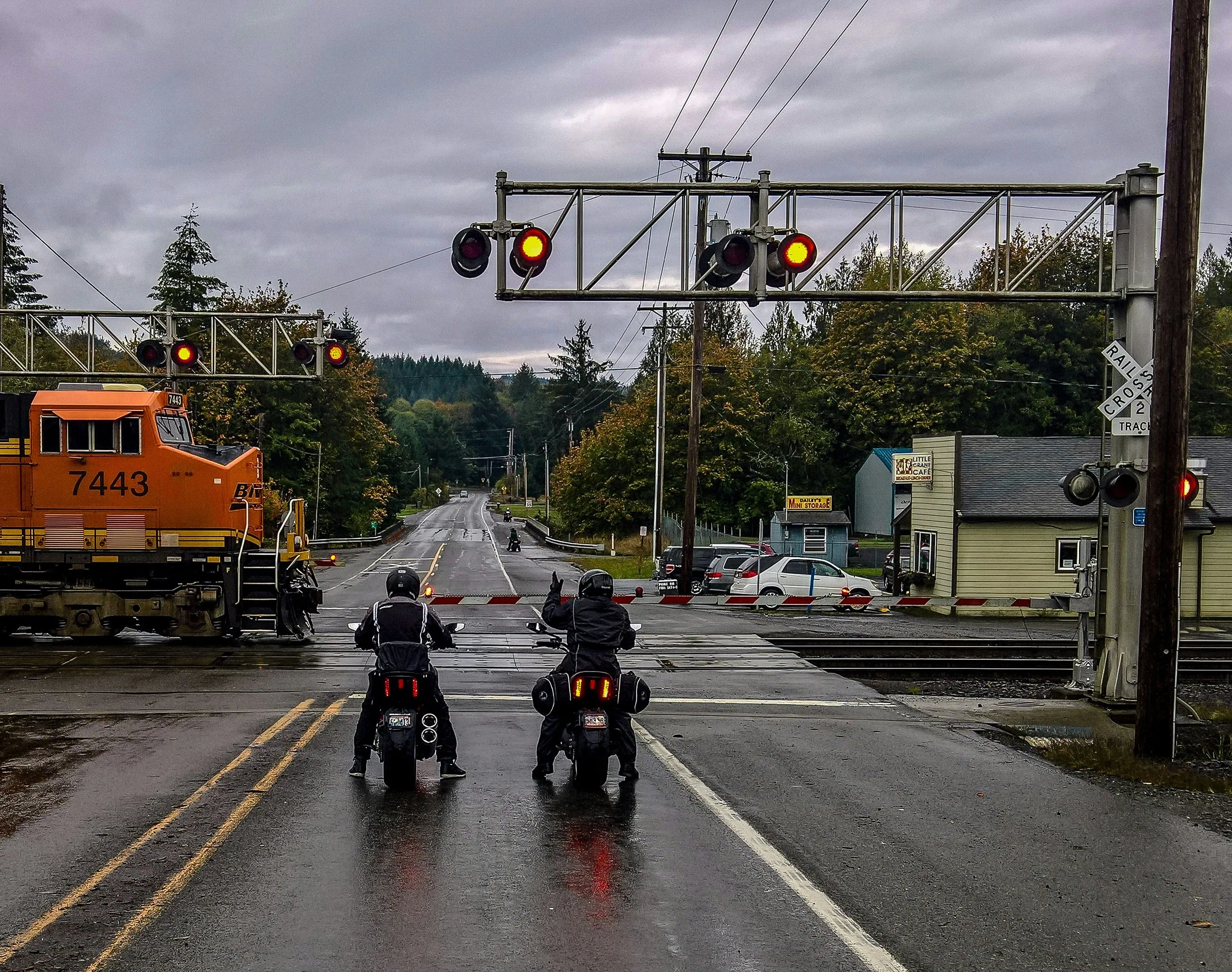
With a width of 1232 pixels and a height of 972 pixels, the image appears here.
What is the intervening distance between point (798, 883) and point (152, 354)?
2028 cm

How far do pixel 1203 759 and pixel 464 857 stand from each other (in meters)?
8.47

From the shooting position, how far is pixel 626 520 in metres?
74.6

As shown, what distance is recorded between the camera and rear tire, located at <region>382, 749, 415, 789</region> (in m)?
9.05

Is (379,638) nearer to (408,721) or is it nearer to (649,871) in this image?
(408,721)

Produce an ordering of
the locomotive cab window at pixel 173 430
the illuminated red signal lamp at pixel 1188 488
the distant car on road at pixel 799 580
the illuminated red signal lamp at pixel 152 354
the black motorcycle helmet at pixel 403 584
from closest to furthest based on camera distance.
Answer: the black motorcycle helmet at pixel 403 584 < the illuminated red signal lamp at pixel 1188 488 < the locomotive cab window at pixel 173 430 < the illuminated red signal lamp at pixel 152 354 < the distant car on road at pixel 799 580

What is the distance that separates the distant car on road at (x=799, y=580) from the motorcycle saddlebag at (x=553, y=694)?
23.0 m

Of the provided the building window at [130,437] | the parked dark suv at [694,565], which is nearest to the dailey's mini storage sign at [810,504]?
the parked dark suv at [694,565]

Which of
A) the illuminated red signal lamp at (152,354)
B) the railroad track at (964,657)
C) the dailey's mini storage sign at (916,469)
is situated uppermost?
the illuminated red signal lamp at (152,354)

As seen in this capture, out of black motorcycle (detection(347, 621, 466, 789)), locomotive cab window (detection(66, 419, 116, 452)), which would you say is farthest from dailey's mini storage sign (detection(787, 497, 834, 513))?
black motorcycle (detection(347, 621, 466, 789))

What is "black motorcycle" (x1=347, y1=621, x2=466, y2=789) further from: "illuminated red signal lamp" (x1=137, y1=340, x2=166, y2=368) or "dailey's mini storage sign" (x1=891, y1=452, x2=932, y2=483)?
"dailey's mini storage sign" (x1=891, y1=452, x2=932, y2=483)

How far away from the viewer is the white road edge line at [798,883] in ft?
18.9

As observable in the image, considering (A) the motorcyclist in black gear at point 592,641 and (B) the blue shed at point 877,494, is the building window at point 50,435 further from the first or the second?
(B) the blue shed at point 877,494

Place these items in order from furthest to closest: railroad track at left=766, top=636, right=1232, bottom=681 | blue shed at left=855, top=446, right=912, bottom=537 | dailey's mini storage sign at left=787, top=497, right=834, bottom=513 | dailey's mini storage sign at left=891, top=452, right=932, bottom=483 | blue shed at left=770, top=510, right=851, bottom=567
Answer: blue shed at left=855, top=446, right=912, bottom=537, dailey's mini storage sign at left=787, top=497, right=834, bottom=513, blue shed at left=770, top=510, right=851, bottom=567, dailey's mini storage sign at left=891, top=452, right=932, bottom=483, railroad track at left=766, top=636, right=1232, bottom=681

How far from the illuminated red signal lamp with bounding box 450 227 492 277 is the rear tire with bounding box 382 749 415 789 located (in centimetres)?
684
